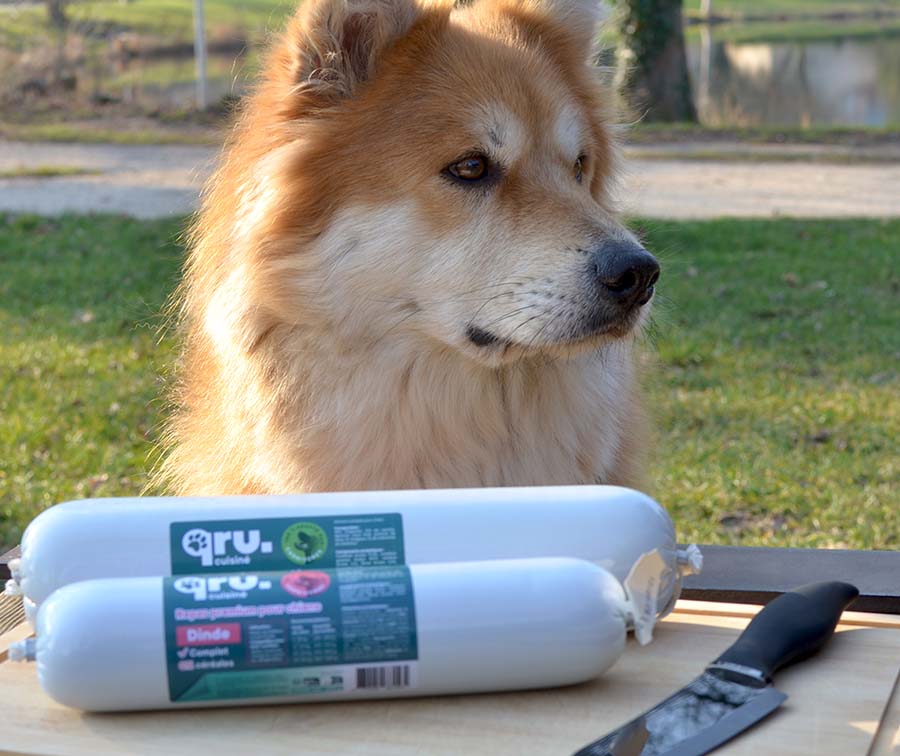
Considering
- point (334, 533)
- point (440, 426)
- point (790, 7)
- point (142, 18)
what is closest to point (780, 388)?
point (440, 426)

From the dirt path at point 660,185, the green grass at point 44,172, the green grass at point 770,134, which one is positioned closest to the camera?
the dirt path at point 660,185

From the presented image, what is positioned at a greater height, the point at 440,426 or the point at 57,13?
the point at 440,426

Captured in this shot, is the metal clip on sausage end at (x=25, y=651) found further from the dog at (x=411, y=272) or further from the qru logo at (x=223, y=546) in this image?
the dog at (x=411, y=272)

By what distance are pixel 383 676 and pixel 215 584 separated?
26cm

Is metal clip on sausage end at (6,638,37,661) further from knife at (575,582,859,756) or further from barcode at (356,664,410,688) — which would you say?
knife at (575,582,859,756)

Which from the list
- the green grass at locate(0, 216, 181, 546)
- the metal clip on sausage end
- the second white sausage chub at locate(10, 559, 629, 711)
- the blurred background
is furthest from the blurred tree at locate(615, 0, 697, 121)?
the metal clip on sausage end

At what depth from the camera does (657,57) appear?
16.5 meters

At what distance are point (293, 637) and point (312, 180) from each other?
1.46 meters

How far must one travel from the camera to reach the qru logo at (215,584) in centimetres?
161

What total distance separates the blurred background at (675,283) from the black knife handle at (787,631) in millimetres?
1363

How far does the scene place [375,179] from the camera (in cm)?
279

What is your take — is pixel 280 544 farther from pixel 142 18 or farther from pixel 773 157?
pixel 142 18

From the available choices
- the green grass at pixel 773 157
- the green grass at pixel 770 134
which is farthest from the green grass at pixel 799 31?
the green grass at pixel 773 157

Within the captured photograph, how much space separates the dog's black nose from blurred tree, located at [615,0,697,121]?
13491 millimetres
